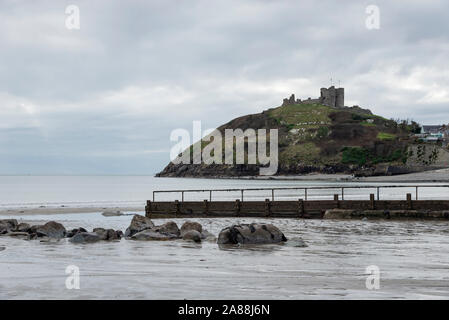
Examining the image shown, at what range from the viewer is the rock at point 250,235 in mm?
21562

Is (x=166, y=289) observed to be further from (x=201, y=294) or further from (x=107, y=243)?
(x=107, y=243)

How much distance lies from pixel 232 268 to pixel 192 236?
8.61 m

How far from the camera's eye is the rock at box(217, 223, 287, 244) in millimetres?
21562

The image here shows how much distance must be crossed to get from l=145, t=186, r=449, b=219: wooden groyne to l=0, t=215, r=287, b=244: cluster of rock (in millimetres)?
13931

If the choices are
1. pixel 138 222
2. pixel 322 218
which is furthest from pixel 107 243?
pixel 322 218

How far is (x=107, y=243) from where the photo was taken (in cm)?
2264

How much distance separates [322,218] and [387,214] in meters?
4.74

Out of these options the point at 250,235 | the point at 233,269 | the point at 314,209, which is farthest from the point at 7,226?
the point at 314,209

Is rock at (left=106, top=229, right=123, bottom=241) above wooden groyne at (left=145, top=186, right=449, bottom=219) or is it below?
below

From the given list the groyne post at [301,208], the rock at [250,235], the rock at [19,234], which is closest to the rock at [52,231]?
the rock at [19,234]

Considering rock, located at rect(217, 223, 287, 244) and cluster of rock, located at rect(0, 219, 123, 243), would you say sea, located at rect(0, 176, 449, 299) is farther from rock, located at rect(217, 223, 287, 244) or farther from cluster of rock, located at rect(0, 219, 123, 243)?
cluster of rock, located at rect(0, 219, 123, 243)

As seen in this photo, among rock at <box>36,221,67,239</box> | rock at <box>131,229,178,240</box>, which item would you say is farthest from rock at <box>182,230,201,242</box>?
rock at <box>36,221,67,239</box>

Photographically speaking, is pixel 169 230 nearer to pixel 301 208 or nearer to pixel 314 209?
pixel 301 208

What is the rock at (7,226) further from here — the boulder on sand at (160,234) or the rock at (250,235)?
the rock at (250,235)
